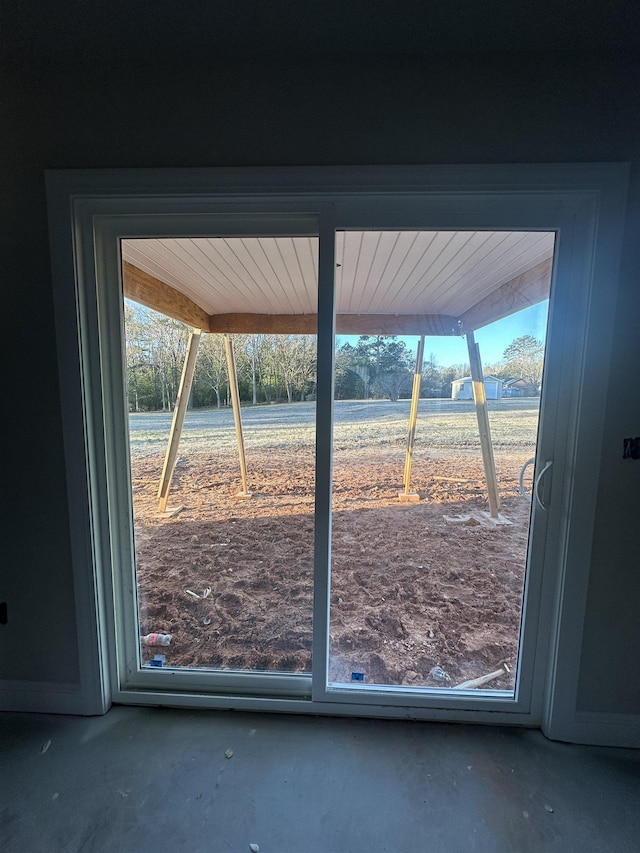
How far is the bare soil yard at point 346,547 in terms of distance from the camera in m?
1.36

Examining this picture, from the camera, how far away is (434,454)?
137 cm

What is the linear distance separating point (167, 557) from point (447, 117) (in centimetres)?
199

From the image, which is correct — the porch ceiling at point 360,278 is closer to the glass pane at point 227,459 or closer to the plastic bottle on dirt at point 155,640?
the glass pane at point 227,459

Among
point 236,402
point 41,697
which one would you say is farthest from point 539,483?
point 41,697

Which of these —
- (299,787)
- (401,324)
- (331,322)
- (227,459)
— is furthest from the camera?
(227,459)

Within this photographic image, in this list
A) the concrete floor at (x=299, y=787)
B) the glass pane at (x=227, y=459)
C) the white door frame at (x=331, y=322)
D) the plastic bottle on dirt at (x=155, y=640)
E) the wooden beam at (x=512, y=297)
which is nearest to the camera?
the concrete floor at (x=299, y=787)

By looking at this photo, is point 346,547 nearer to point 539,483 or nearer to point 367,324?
point 539,483

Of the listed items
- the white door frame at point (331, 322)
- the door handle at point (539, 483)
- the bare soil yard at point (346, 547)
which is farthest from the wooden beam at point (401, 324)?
the door handle at point (539, 483)

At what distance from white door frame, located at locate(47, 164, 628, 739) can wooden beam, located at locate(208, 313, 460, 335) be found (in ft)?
0.37

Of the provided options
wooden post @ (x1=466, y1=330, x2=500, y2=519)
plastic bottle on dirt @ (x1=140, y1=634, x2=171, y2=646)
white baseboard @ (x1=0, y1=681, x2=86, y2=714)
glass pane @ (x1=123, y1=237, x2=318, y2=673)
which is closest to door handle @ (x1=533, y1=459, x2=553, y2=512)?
wooden post @ (x1=466, y1=330, x2=500, y2=519)

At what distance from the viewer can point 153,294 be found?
1403 mm

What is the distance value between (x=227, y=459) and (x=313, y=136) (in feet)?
4.05

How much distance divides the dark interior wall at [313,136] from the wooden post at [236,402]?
635 millimetres

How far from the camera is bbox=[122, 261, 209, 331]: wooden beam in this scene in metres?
1.37
